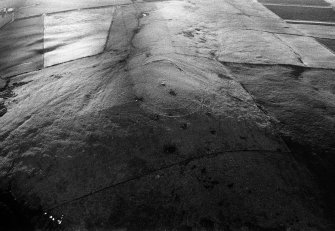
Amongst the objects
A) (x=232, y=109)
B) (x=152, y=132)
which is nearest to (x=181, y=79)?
(x=232, y=109)

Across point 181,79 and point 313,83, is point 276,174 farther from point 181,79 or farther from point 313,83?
point 313,83

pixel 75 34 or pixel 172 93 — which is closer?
pixel 172 93

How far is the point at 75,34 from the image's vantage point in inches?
184

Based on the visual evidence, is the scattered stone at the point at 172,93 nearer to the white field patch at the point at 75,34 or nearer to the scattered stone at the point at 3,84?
the white field patch at the point at 75,34

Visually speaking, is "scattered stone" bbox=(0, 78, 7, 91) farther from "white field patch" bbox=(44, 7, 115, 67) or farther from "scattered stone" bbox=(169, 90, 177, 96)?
"scattered stone" bbox=(169, 90, 177, 96)

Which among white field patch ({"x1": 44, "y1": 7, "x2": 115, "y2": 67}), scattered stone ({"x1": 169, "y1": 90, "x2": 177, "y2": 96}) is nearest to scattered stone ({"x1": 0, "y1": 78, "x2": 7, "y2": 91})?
white field patch ({"x1": 44, "y1": 7, "x2": 115, "y2": 67})

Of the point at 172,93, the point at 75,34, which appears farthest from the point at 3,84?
the point at 172,93

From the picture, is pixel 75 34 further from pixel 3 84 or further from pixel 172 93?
pixel 172 93

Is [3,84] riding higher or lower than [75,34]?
lower

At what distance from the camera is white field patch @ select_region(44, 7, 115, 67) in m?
3.97

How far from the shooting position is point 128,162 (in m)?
2.10

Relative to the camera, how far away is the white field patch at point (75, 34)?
13.0 feet

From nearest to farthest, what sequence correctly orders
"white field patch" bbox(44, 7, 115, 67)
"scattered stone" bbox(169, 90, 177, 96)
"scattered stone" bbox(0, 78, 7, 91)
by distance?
1. "scattered stone" bbox(169, 90, 177, 96)
2. "scattered stone" bbox(0, 78, 7, 91)
3. "white field patch" bbox(44, 7, 115, 67)

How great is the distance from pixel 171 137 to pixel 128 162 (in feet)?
1.43
